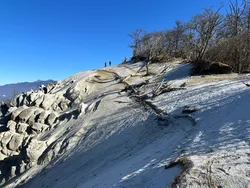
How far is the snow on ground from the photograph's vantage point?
15.7 ft

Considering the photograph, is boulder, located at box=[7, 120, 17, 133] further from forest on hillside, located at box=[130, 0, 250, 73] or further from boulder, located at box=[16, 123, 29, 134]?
forest on hillside, located at box=[130, 0, 250, 73]

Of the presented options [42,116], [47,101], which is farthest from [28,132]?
[47,101]

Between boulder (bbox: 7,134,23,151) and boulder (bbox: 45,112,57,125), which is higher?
boulder (bbox: 45,112,57,125)

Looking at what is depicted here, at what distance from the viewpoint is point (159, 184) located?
4699 mm

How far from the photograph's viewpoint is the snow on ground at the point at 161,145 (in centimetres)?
479

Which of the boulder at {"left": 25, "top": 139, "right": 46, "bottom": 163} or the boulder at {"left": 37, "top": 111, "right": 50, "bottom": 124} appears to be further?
the boulder at {"left": 37, "top": 111, "right": 50, "bottom": 124}

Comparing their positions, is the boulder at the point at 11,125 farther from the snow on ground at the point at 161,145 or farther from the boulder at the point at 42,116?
the snow on ground at the point at 161,145

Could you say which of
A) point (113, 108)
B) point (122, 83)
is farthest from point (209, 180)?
point (122, 83)

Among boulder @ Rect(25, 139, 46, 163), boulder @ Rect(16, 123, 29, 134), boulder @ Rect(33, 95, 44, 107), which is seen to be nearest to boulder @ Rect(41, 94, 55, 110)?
boulder @ Rect(33, 95, 44, 107)

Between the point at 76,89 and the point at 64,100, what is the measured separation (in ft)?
4.59

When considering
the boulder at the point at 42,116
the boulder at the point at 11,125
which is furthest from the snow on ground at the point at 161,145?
the boulder at the point at 11,125

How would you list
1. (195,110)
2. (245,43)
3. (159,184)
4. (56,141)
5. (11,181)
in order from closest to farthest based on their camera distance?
(159,184)
(195,110)
(11,181)
(56,141)
(245,43)

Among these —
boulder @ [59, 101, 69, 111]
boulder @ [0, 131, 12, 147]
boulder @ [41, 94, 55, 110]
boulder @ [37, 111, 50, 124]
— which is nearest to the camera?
boulder @ [0, 131, 12, 147]

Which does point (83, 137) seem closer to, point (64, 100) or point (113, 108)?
point (113, 108)
